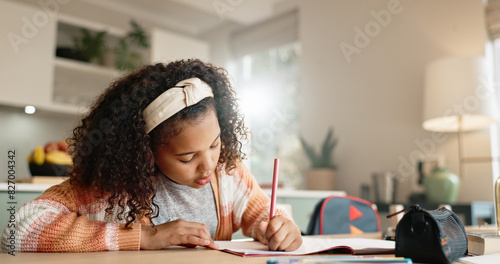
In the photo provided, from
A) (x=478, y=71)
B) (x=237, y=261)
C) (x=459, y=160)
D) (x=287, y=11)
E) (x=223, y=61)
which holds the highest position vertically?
(x=287, y=11)

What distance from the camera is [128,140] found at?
904 millimetres

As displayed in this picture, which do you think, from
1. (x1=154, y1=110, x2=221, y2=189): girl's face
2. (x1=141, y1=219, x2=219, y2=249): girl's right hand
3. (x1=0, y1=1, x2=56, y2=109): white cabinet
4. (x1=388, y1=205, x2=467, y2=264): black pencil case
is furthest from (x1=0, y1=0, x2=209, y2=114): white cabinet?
(x1=388, y1=205, x2=467, y2=264): black pencil case

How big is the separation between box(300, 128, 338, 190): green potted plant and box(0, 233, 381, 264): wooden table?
2.57 metres

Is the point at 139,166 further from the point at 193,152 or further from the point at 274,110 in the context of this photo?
the point at 274,110

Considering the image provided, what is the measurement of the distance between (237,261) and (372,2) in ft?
9.88

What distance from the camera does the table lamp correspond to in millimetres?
2253

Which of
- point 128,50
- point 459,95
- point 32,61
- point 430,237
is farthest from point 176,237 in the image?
point 128,50

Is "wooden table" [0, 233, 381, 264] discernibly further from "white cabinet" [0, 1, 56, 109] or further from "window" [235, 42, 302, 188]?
"window" [235, 42, 302, 188]

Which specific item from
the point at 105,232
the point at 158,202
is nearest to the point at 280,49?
the point at 158,202

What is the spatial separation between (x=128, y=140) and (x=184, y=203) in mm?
280

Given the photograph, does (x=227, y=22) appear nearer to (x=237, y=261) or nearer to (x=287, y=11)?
(x=287, y=11)

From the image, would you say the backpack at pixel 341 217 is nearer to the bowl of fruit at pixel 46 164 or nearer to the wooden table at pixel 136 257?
the wooden table at pixel 136 257

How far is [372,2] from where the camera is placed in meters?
3.27

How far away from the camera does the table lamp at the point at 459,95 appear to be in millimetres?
2253
